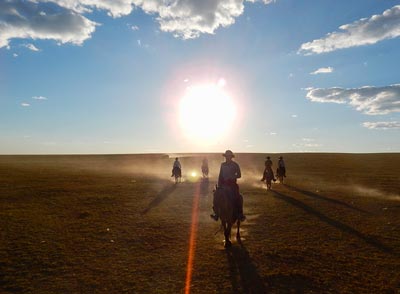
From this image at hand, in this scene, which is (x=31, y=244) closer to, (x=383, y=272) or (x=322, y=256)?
(x=322, y=256)

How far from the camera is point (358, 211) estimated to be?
19531 millimetres

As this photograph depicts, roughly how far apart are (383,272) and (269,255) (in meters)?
3.21

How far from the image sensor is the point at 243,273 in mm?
9773

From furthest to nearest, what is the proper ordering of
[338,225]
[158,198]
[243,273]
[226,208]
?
[158,198]
[338,225]
[226,208]
[243,273]

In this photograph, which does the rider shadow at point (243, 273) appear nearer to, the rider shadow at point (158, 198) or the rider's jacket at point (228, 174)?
the rider's jacket at point (228, 174)

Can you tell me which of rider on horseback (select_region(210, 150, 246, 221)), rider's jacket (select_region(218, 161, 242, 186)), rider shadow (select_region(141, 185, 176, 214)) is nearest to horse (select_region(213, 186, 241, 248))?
rider on horseback (select_region(210, 150, 246, 221))

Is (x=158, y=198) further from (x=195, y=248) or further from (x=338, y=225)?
(x=195, y=248)

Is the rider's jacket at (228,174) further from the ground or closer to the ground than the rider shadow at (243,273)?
further from the ground

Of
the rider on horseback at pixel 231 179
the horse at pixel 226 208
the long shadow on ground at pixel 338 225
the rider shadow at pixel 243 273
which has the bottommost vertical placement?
the rider shadow at pixel 243 273

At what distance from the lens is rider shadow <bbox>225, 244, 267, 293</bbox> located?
8.75 meters

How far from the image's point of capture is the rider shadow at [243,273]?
8750mm

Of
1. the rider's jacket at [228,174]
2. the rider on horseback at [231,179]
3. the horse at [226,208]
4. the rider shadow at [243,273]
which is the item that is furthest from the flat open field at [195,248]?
the rider's jacket at [228,174]

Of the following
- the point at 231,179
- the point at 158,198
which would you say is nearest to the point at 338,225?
the point at 231,179

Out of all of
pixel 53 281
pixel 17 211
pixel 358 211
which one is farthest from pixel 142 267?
pixel 358 211
